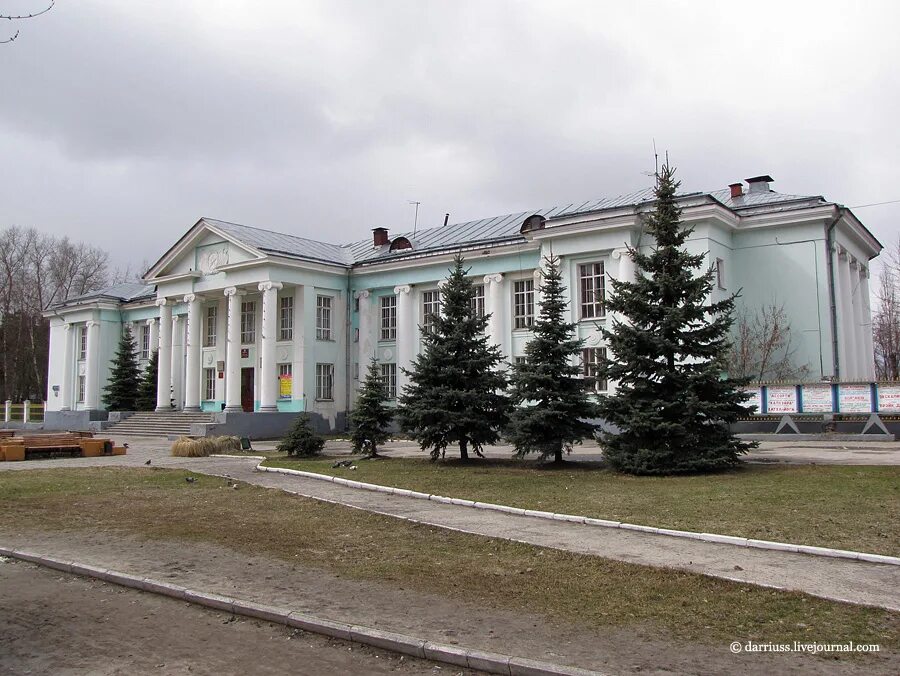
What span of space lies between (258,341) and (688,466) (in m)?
27.1

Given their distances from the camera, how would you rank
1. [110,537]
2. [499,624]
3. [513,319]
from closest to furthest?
[499,624] < [110,537] < [513,319]

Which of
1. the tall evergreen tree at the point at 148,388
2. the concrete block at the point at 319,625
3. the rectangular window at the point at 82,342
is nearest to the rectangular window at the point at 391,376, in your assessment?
the tall evergreen tree at the point at 148,388

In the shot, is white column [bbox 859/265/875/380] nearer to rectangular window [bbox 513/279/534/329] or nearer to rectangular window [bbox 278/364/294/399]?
rectangular window [bbox 513/279/534/329]

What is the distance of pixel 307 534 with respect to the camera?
9.69 m

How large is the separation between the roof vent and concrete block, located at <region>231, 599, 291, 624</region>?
101ft

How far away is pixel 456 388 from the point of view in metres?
19.8

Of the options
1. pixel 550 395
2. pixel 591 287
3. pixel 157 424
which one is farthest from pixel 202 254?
pixel 550 395

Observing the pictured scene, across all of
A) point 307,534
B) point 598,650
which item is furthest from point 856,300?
point 598,650

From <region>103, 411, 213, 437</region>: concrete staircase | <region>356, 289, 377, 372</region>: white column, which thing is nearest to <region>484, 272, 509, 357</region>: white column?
<region>356, 289, 377, 372</region>: white column

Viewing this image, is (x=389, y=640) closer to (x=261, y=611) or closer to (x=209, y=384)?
(x=261, y=611)

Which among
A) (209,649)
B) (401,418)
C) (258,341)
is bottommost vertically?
(209,649)

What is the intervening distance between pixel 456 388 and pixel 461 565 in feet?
39.4

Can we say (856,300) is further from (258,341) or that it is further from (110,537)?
(110,537)

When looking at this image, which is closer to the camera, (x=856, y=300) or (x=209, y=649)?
(x=209, y=649)
